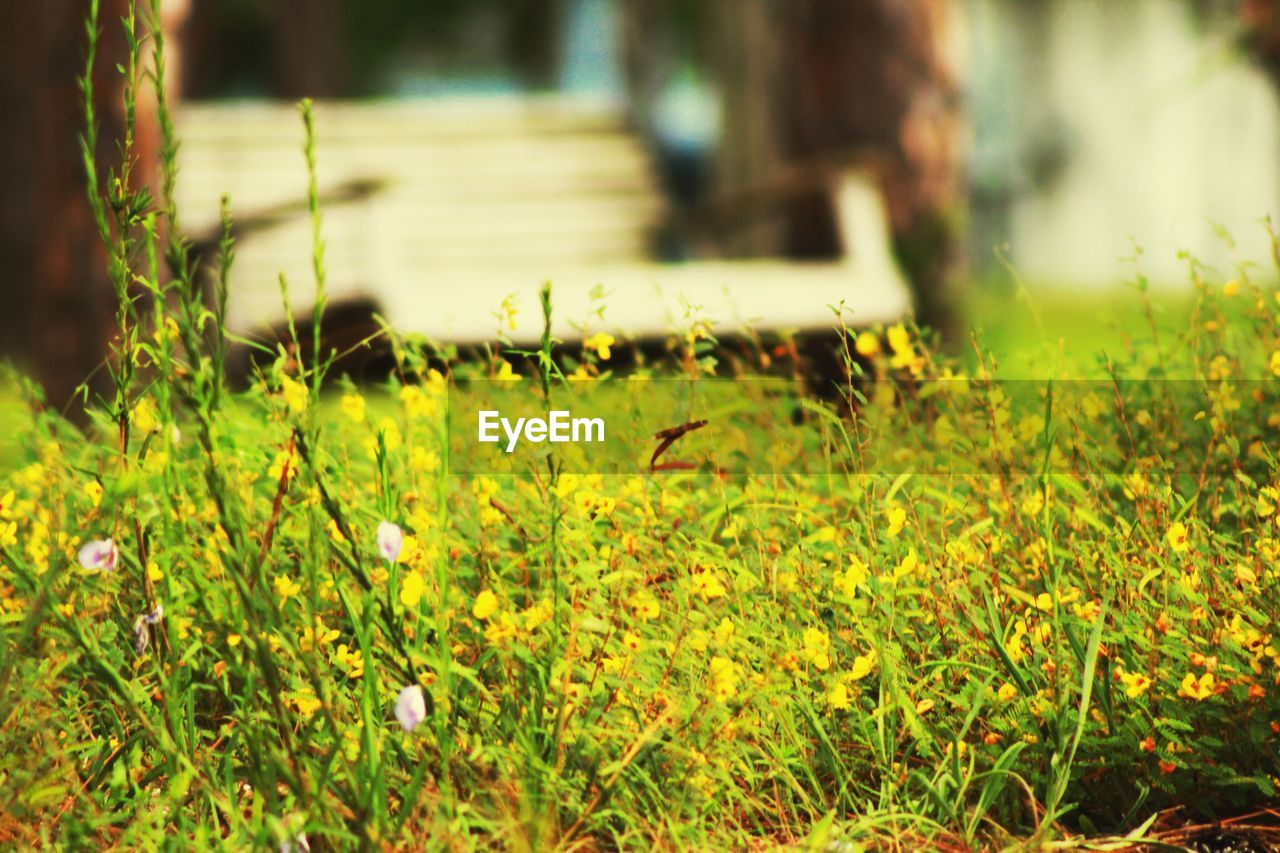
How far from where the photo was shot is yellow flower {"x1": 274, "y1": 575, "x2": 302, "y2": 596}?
6.45 feet

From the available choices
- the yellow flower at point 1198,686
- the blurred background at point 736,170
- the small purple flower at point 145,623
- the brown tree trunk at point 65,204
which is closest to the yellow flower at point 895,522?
the yellow flower at point 1198,686

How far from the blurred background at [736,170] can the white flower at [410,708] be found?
76 cm

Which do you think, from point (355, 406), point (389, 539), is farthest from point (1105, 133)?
point (389, 539)

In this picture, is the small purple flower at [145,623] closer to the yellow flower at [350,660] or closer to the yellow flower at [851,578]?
the yellow flower at [350,660]

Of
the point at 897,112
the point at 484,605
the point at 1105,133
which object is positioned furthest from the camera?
the point at 1105,133

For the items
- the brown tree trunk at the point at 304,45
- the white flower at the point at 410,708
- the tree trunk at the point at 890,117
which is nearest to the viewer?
the white flower at the point at 410,708

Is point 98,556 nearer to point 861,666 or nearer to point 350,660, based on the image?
point 350,660

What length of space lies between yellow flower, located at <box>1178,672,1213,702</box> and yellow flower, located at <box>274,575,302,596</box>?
1232mm

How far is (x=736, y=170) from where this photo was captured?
7.63m

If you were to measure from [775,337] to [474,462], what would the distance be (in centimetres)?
260

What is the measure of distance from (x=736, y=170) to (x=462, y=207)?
1.76 m

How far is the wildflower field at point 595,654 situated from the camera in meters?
1.68

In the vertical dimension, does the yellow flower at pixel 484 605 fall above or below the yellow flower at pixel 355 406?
below

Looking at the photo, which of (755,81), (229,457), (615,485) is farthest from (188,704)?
(755,81)
